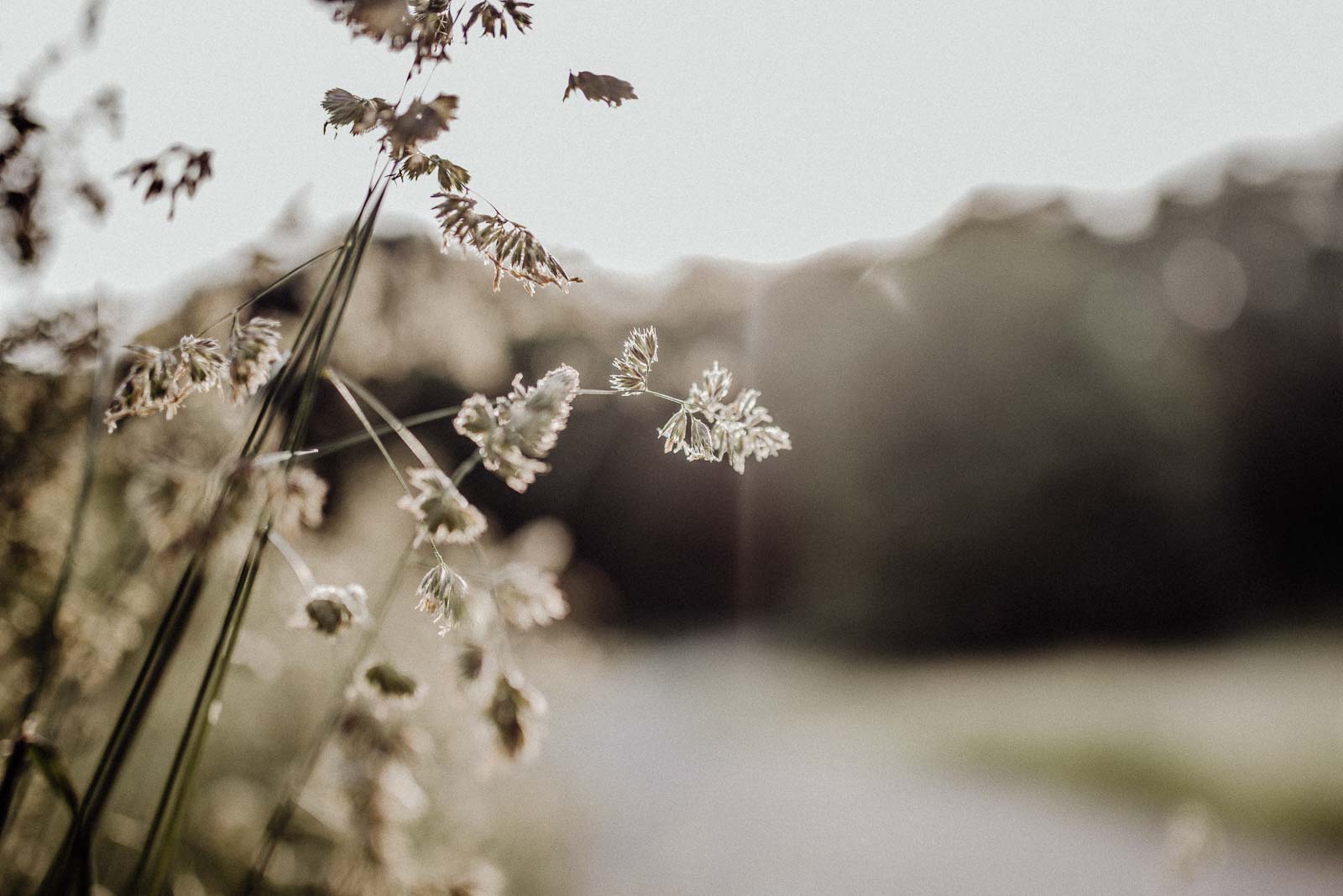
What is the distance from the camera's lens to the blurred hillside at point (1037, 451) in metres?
13.4

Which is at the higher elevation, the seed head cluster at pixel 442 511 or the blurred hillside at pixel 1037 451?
the blurred hillside at pixel 1037 451

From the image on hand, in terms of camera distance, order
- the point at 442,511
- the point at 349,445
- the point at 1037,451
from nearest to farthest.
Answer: the point at 442,511 → the point at 349,445 → the point at 1037,451

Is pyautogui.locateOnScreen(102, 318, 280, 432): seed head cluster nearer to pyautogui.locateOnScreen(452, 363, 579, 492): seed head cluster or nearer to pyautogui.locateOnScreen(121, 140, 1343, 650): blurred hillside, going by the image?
pyautogui.locateOnScreen(452, 363, 579, 492): seed head cluster

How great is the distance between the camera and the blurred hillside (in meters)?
13.4

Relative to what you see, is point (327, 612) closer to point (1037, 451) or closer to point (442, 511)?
point (442, 511)

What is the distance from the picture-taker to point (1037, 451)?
1370 centimetres

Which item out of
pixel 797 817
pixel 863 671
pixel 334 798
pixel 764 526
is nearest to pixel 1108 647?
pixel 863 671

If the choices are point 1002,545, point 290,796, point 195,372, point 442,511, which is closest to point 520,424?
point 442,511

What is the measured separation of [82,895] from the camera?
712mm

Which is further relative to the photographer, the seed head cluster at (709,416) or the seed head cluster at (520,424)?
the seed head cluster at (709,416)

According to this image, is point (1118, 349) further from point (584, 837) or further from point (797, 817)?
point (584, 837)

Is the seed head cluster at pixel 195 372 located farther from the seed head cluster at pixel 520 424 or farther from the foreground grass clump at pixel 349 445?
the seed head cluster at pixel 520 424

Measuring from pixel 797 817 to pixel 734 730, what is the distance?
9.41 feet

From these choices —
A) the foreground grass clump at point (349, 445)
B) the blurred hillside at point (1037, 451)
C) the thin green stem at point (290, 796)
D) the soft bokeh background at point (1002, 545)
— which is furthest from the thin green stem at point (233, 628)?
the blurred hillside at point (1037, 451)
